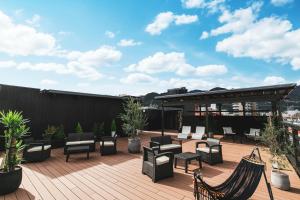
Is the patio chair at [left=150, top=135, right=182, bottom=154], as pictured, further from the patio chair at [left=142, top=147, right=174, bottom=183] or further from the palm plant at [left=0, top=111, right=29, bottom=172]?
the palm plant at [left=0, top=111, right=29, bottom=172]

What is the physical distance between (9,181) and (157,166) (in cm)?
356

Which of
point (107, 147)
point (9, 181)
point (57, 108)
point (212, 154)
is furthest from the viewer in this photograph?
point (57, 108)

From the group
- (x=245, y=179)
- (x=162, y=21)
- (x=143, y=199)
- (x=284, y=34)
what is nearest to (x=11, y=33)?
(x=162, y=21)

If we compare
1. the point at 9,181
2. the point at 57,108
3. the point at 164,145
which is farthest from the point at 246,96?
the point at 57,108

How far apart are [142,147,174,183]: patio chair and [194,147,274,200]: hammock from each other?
1623 mm

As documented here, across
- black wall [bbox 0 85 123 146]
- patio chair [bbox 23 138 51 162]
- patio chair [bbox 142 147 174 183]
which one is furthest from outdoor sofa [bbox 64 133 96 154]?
patio chair [bbox 142 147 174 183]

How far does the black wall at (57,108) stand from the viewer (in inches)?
339

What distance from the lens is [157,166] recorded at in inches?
182

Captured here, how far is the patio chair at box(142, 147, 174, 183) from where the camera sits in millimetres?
4551

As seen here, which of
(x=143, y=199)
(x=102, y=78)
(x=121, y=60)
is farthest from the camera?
(x=102, y=78)

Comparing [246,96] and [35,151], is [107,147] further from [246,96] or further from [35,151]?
[246,96]

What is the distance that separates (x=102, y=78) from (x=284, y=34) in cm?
1232

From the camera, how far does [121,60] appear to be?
11.5m

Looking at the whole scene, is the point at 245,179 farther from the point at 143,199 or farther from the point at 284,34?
the point at 284,34
